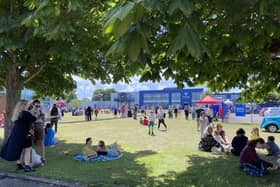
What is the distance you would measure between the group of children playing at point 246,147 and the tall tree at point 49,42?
485 centimetres

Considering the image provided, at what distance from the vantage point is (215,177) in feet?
27.9

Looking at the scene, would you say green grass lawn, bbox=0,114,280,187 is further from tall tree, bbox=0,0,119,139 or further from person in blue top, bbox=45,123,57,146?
tall tree, bbox=0,0,119,139

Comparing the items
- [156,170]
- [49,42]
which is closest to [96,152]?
[156,170]

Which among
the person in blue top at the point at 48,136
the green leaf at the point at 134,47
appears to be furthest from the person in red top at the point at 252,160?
the person in blue top at the point at 48,136

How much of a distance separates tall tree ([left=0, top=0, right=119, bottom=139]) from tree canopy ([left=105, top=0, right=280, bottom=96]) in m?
1.25

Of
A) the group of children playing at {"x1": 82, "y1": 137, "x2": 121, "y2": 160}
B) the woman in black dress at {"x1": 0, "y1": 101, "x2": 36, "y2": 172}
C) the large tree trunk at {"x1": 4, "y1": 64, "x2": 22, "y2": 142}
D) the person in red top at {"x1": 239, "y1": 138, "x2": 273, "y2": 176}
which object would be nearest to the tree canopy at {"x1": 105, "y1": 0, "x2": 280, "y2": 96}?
the person in red top at {"x1": 239, "y1": 138, "x2": 273, "y2": 176}

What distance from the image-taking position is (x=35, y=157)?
9953 millimetres

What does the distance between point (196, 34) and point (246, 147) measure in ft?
22.9

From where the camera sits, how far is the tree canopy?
2.67 metres

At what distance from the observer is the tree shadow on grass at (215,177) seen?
796 centimetres

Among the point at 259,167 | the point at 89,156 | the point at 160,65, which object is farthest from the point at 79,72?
the point at 259,167

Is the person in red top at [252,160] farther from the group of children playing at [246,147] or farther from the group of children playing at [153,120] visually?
the group of children playing at [153,120]

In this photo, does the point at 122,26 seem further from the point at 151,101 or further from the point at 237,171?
the point at 151,101

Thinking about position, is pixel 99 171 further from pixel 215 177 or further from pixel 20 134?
pixel 215 177
